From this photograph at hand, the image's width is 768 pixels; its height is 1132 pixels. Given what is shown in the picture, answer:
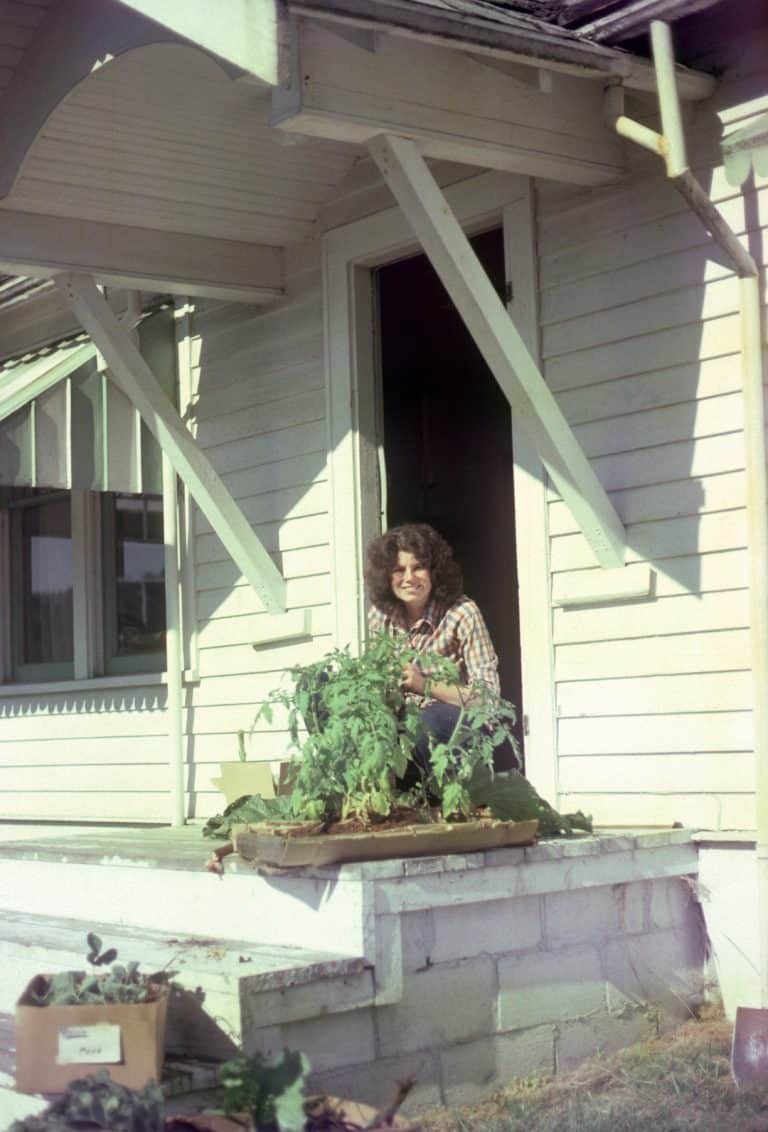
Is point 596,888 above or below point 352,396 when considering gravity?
below

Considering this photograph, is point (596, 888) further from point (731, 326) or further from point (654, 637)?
point (731, 326)

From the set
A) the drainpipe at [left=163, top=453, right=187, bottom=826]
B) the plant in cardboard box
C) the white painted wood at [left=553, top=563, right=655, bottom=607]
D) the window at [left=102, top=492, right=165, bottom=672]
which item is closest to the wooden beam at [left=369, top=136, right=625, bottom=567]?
the white painted wood at [left=553, top=563, right=655, bottom=607]

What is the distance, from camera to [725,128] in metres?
5.43

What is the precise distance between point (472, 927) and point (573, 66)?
2.83 meters

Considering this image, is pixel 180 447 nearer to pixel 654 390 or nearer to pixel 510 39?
pixel 654 390

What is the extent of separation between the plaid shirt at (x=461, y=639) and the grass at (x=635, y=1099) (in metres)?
1.37

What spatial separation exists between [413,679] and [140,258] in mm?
2860

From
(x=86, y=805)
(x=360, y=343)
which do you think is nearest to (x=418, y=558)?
(x=360, y=343)

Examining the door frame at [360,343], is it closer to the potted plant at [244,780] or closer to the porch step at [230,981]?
the potted plant at [244,780]

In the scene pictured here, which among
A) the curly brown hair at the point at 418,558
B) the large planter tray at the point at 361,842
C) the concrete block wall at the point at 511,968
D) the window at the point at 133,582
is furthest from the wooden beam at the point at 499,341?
the window at the point at 133,582

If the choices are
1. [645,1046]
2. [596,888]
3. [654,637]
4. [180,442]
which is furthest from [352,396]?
[645,1046]

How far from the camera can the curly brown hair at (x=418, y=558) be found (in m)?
5.94

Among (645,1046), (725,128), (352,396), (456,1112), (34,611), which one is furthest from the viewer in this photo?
(34,611)

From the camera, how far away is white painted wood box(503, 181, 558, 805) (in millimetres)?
5938
